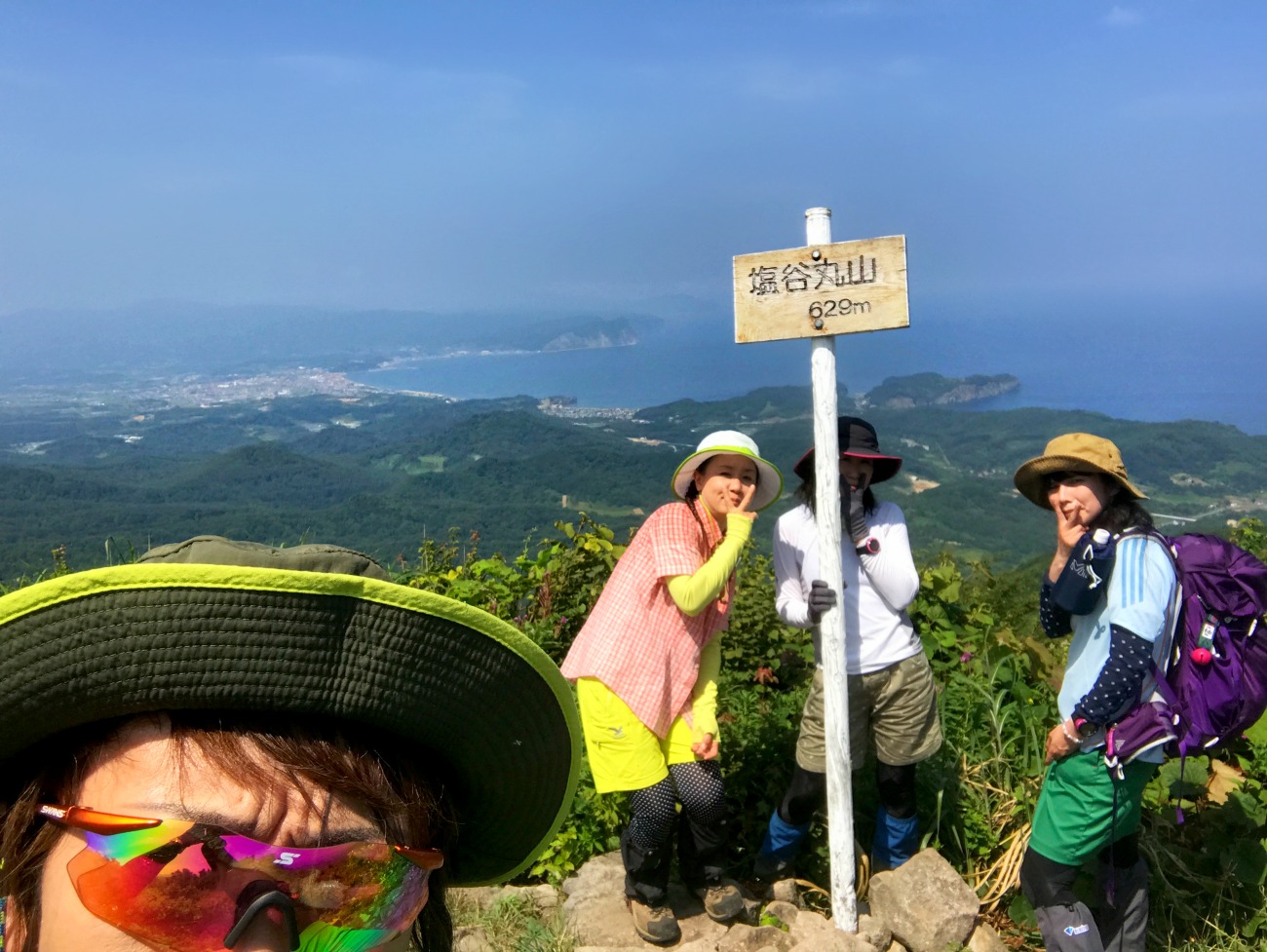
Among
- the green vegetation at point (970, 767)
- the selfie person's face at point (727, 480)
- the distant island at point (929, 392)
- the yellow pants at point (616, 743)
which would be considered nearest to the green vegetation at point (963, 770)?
the green vegetation at point (970, 767)

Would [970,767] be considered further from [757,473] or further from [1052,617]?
[757,473]

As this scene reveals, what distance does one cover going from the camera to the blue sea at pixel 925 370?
8512 cm

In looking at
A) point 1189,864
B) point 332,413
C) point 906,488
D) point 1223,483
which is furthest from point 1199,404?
point 1189,864

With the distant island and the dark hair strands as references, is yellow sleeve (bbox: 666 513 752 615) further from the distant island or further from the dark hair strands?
the distant island

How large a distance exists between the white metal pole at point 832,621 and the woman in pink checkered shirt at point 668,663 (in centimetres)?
24

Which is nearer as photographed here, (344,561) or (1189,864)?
(344,561)

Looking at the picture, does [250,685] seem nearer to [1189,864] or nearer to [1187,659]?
[1187,659]

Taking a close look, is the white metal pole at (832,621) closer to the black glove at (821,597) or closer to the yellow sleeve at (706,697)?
the black glove at (821,597)

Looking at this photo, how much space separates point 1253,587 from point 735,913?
87.6 inches

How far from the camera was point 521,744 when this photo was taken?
4.39ft

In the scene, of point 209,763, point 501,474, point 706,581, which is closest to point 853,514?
point 706,581

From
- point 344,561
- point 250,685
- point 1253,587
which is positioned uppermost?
point 344,561

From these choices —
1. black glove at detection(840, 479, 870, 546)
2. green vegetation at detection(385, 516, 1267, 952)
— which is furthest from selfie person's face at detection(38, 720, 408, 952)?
green vegetation at detection(385, 516, 1267, 952)

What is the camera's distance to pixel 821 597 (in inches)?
134
